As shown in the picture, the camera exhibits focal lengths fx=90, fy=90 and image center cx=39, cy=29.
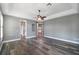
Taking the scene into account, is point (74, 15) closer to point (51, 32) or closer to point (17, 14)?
point (51, 32)

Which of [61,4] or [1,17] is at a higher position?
[61,4]

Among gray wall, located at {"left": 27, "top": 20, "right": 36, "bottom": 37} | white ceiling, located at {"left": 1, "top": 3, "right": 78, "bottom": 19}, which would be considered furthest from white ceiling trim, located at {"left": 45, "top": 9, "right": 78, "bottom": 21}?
gray wall, located at {"left": 27, "top": 20, "right": 36, "bottom": 37}

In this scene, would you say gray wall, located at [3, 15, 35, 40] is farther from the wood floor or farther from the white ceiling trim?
the white ceiling trim

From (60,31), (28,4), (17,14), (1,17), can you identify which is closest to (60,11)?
(60,31)

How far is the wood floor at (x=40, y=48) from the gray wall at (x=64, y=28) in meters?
0.14

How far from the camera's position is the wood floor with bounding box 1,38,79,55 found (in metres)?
1.89

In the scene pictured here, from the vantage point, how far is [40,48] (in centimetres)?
189

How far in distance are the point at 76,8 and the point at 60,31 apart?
58 cm

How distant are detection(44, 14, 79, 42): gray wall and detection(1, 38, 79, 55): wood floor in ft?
0.47

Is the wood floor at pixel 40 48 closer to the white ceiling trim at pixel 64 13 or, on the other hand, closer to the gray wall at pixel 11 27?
the gray wall at pixel 11 27

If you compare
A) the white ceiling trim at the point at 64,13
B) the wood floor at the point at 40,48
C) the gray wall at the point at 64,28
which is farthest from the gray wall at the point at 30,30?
the white ceiling trim at the point at 64,13

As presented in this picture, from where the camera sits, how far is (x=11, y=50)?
188cm

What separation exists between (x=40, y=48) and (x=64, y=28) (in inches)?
26.0

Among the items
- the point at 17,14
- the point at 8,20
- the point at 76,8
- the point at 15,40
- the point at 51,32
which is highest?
the point at 76,8
